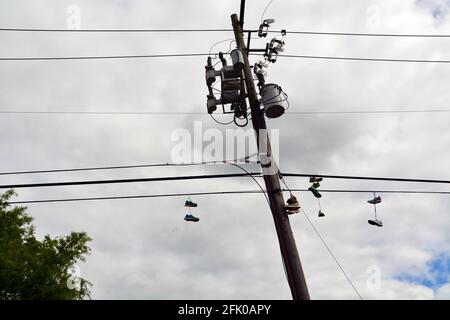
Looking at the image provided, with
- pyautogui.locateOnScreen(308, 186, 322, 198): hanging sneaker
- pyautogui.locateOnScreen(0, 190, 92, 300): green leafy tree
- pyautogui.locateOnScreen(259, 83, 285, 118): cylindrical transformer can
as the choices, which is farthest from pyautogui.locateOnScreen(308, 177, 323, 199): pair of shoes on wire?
pyautogui.locateOnScreen(0, 190, 92, 300): green leafy tree

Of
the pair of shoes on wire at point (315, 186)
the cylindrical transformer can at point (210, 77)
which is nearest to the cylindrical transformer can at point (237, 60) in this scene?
the cylindrical transformer can at point (210, 77)

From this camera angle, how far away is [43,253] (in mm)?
20172

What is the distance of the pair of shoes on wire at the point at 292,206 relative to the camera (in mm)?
5891

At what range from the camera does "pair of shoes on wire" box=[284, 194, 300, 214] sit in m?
5.89

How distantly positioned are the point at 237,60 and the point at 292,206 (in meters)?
3.33

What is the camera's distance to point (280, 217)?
5.93 m

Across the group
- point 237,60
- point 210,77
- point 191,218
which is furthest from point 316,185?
point 210,77

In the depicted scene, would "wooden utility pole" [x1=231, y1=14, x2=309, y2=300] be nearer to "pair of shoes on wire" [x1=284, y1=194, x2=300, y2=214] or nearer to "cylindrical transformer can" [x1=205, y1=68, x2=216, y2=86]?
"pair of shoes on wire" [x1=284, y1=194, x2=300, y2=214]

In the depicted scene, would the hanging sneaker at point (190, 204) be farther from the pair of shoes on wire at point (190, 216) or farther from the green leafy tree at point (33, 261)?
the green leafy tree at point (33, 261)

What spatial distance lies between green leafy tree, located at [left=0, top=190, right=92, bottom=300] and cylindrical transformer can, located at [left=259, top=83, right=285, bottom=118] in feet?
56.1

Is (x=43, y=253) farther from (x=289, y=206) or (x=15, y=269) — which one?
(x=289, y=206)
